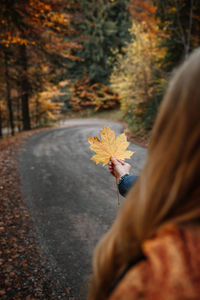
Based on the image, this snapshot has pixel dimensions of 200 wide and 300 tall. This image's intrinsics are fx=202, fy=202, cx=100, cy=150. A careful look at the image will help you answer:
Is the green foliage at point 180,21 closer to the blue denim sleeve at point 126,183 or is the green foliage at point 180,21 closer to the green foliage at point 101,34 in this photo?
the blue denim sleeve at point 126,183

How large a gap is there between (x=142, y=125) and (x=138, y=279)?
1146cm

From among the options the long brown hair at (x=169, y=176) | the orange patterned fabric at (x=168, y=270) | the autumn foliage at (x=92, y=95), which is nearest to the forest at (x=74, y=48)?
the long brown hair at (x=169, y=176)

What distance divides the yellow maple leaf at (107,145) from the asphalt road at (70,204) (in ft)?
6.26

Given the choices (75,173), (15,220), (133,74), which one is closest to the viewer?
(15,220)

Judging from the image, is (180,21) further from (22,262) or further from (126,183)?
(22,262)

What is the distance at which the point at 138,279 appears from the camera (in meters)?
0.54

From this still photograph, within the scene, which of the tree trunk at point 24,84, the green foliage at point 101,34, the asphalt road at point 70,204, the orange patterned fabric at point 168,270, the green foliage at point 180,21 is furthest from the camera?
the green foliage at point 101,34

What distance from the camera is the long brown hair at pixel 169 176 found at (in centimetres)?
54

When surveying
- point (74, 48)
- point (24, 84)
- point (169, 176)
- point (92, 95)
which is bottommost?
point (92, 95)

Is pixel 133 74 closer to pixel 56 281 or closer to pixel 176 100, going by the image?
pixel 56 281

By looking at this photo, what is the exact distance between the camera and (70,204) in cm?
443

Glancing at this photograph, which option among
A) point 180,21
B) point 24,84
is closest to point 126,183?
point 180,21

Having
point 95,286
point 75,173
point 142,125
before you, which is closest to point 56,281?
point 95,286

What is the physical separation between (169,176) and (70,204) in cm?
410
